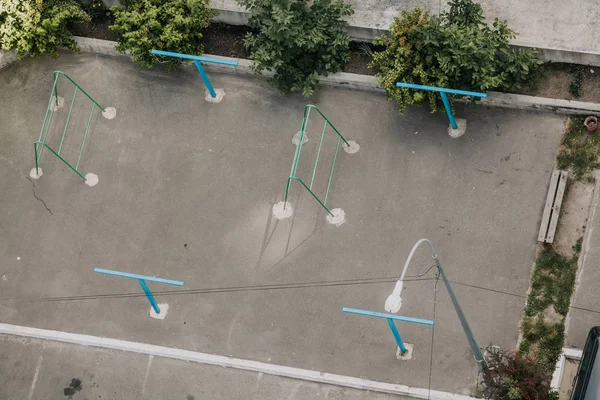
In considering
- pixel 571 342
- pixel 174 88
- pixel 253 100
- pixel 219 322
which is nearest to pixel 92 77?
pixel 174 88

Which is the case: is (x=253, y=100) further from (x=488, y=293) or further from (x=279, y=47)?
(x=488, y=293)

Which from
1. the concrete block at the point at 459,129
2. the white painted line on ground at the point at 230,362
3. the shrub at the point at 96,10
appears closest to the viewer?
the white painted line on ground at the point at 230,362

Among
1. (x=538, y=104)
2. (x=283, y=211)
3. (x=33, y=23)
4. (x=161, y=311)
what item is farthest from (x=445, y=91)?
(x=33, y=23)

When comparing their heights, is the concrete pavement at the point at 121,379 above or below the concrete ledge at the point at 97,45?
below

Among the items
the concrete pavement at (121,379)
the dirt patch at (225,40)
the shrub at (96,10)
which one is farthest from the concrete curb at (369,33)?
the concrete pavement at (121,379)

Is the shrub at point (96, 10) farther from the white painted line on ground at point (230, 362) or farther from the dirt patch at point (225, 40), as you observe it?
the white painted line on ground at point (230, 362)

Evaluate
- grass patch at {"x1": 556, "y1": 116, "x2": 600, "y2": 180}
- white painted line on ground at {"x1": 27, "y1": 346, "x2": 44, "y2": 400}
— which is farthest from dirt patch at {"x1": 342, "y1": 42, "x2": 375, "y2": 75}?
white painted line on ground at {"x1": 27, "y1": 346, "x2": 44, "y2": 400}

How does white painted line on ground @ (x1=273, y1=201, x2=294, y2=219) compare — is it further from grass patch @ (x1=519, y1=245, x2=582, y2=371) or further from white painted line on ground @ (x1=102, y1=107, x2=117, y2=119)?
grass patch @ (x1=519, y1=245, x2=582, y2=371)
